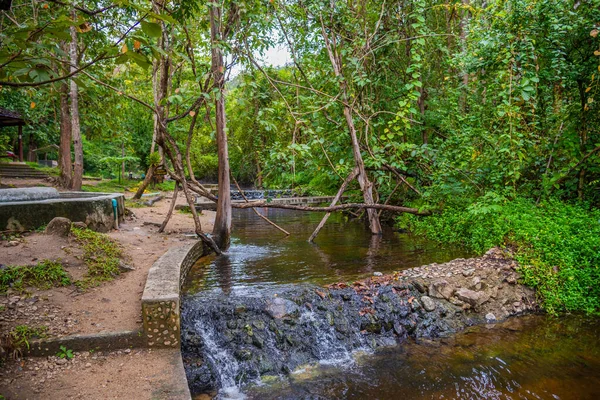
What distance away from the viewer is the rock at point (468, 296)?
5.59 m

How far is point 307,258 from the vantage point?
7773mm

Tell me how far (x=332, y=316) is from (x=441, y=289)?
186cm

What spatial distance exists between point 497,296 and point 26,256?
6.76 meters

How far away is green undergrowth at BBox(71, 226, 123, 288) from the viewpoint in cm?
480

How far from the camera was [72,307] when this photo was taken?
397 centimetres

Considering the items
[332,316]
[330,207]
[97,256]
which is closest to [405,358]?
[332,316]

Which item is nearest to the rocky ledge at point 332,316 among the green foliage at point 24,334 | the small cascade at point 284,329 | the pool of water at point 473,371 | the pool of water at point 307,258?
the small cascade at point 284,329

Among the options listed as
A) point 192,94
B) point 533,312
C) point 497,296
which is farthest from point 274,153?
point 533,312

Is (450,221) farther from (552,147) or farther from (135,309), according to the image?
(135,309)

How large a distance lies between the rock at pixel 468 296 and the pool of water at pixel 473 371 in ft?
1.67

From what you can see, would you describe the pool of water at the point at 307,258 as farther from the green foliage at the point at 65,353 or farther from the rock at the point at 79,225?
the green foliage at the point at 65,353

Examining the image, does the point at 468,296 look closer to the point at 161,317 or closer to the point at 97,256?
the point at 161,317

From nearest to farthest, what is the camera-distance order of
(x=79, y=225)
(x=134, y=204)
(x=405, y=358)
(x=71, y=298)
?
(x=71, y=298) → (x=405, y=358) → (x=79, y=225) → (x=134, y=204)

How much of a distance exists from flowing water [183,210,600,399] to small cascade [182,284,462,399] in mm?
18
